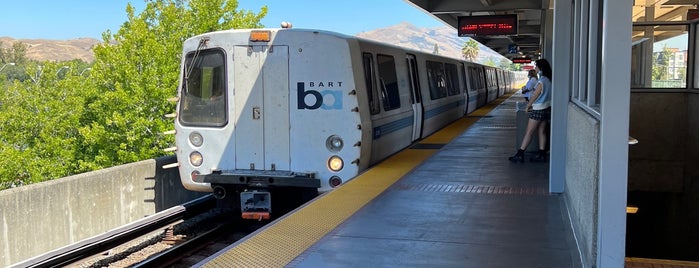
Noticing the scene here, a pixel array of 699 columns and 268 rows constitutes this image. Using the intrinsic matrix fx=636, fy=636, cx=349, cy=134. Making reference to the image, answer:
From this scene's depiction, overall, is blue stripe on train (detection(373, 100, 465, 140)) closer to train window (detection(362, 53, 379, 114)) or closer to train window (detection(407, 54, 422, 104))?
train window (detection(362, 53, 379, 114))

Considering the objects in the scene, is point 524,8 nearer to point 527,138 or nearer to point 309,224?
point 527,138

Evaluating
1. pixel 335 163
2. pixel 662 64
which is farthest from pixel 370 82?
pixel 662 64

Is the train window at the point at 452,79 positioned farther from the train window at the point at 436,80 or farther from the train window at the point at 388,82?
the train window at the point at 388,82

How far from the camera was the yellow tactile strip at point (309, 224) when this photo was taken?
4.66 m

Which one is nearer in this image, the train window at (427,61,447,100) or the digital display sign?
the train window at (427,61,447,100)

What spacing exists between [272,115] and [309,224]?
8.94ft

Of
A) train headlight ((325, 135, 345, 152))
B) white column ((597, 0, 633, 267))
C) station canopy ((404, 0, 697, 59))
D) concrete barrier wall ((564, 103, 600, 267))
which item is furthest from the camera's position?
station canopy ((404, 0, 697, 59))

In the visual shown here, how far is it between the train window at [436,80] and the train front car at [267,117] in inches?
209

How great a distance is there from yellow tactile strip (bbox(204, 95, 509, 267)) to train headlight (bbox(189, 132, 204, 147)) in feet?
6.97

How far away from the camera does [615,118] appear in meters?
3.50

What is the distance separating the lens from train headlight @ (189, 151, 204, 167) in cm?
834

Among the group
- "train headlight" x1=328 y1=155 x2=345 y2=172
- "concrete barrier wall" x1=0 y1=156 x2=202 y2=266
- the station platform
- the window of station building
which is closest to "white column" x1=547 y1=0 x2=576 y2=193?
the station platform

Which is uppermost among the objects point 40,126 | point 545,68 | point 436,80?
point 545,68

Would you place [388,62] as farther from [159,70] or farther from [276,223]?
[159,70]
